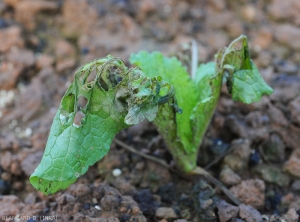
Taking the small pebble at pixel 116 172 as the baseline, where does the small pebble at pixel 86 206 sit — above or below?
below

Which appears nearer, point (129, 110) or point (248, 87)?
point (129, 110)

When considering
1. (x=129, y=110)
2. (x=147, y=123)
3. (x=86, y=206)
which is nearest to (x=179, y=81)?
(x=147, y=123)

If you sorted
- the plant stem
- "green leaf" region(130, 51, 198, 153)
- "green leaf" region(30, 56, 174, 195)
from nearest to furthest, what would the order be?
1. "green leaf" region(30, 56, 174, 195)
2. "green leaf" region(130, 51, 198, 153)
3. the plant stem

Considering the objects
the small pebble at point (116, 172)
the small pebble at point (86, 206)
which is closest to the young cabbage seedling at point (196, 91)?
the small pebble at point (116, 172)

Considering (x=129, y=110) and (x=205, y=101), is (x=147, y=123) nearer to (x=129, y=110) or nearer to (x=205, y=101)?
(x=205, y=101)

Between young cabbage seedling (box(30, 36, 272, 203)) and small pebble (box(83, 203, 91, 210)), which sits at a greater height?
young cabbage seedling (box(30, 36, 272, 203))

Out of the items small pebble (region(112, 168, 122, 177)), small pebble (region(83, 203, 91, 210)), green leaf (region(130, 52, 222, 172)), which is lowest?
small pebble (region(83, 203, 91, 210))

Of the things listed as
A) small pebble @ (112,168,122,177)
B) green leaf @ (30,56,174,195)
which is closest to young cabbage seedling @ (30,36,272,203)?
green leaf @ (30,56,174,195)

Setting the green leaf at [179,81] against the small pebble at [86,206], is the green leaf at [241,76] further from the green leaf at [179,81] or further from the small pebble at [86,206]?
the small pebble at [86,206]

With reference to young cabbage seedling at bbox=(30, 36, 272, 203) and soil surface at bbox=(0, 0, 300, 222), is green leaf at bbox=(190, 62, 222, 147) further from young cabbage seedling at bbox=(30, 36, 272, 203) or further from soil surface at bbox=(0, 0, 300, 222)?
soil surface at bbox=(0, 0, 300, 222)
